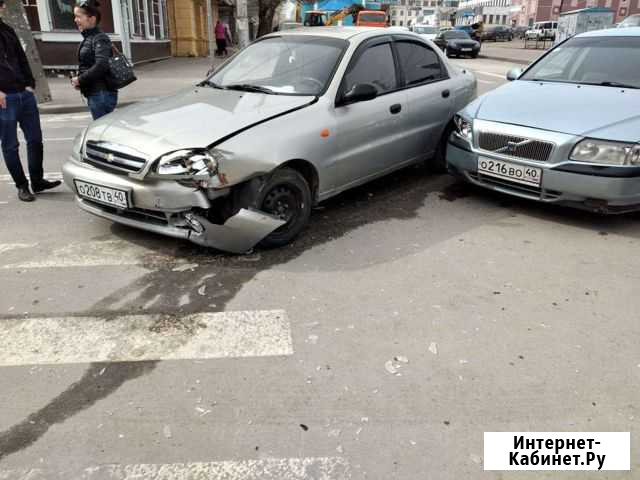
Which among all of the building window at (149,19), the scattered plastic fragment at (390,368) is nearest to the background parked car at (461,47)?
the building window at (149,19)

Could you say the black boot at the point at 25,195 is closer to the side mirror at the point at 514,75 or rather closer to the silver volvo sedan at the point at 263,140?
the silver volvo sedan at the point at 263,140

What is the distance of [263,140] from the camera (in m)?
4.07

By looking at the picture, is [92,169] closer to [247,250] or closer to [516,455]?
[247,250]

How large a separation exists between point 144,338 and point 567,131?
3.84 m

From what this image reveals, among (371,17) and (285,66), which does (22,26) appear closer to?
(285,66)

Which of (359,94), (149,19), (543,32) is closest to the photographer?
(359,94)

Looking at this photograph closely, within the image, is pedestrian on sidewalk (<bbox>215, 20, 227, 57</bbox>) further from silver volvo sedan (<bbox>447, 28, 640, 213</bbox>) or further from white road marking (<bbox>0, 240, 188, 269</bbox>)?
white road marking (<bbox>0, 240, 188, 269</bbox>)

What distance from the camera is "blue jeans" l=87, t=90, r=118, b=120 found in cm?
598

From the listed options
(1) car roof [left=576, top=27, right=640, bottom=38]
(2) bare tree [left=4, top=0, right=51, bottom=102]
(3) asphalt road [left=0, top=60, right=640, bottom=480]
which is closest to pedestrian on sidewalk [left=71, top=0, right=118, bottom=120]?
(3) asphalt road [left=0, top=60, right=640, bottom=480]

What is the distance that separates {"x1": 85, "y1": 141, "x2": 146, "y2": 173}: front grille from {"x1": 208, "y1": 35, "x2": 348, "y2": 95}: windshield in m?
1.44

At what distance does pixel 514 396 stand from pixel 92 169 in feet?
11.1

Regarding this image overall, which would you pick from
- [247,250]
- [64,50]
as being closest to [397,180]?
[247,250]

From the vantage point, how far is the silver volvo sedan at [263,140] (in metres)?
3.88

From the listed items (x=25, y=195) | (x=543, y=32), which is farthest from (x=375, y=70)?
(x=543, y=32)
